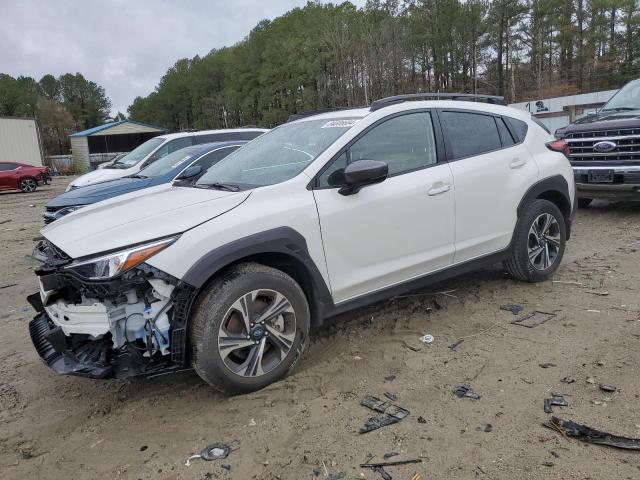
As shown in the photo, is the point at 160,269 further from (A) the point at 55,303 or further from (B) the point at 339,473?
(B) the point at 339,473

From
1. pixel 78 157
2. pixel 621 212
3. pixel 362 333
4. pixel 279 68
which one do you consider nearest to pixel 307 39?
pixel 279 68

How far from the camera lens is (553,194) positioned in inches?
199

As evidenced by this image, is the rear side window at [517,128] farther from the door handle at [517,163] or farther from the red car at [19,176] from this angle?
the red car at [19,176]

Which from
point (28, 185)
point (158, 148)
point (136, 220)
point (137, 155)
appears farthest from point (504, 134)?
point (28, 185)

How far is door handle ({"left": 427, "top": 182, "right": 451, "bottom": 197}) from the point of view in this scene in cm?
396

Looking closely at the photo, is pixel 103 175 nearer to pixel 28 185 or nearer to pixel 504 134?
pixel 504 134

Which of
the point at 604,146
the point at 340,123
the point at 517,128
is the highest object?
the point at 340,123

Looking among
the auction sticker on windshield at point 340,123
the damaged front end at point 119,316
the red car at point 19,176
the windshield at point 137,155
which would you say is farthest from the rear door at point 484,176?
the red car at point 19,176

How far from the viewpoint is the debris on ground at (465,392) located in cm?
308

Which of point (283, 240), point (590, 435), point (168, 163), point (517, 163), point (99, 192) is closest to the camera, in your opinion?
point (590, 435)

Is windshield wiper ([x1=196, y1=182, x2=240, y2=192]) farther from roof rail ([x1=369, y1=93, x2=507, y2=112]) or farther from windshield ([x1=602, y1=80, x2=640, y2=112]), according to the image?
windshield ([x1=602, y1=80, x2=640, y2=112])

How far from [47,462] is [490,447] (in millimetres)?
2362

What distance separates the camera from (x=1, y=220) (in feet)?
46.2

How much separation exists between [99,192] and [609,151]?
7.42 m
